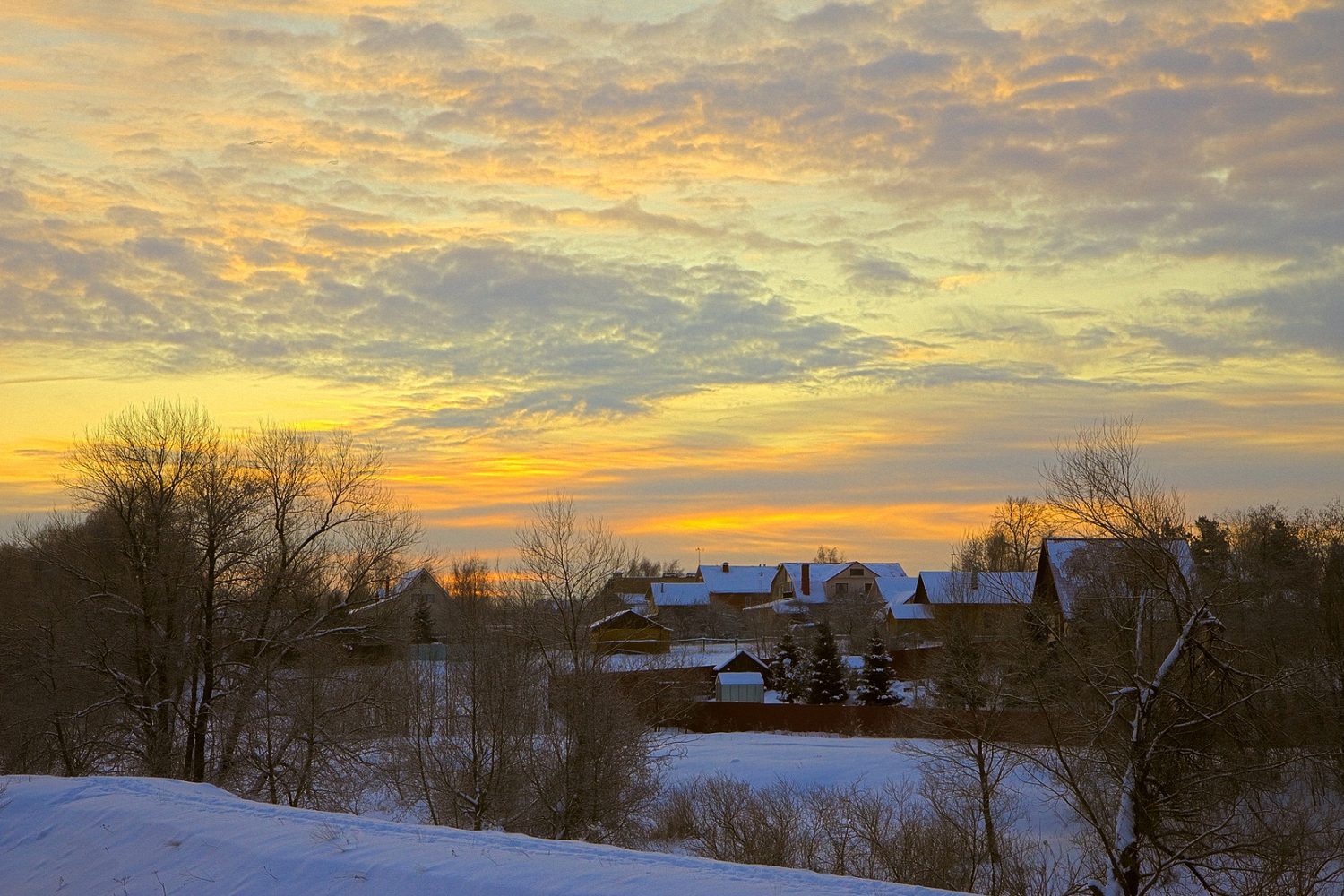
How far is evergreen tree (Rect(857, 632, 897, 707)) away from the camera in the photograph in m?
57.5

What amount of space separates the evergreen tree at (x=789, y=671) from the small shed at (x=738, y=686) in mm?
1605

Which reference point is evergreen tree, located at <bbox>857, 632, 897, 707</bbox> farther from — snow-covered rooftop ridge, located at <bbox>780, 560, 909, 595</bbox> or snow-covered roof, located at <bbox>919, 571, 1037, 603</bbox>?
snow-covered rooftop ridge, located at <bbox>780, 560, 909, 595</bbox>

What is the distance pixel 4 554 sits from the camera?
4419 cm

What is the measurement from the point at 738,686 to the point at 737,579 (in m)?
65.7

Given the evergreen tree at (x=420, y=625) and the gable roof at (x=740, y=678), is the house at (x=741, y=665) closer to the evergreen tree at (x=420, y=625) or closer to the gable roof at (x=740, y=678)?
the gable roof at (x=740, y=678)

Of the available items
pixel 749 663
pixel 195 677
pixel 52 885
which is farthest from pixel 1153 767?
pixel 749 663

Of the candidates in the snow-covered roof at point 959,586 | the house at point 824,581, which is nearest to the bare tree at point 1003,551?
the snow-covered roof at point 959,586

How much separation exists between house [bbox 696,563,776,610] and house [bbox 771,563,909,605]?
2.37 m

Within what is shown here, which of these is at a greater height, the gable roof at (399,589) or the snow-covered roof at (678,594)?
the gable roof at (399,589)

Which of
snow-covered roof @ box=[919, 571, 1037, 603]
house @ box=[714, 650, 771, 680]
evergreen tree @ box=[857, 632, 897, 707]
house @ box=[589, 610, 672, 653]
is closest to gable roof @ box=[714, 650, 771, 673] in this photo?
house @ box=[714, 650, 771, 680]

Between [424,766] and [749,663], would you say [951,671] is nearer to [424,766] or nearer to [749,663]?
[424,766]

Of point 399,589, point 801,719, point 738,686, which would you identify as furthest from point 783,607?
point 399,589

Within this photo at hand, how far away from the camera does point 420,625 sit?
50781 millimetres

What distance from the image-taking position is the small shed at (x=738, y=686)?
2370 inches
